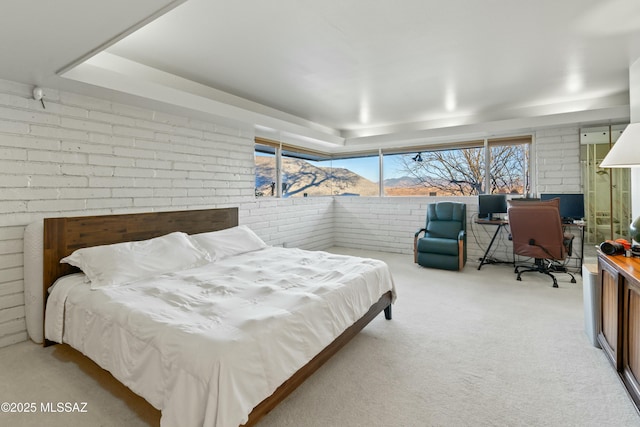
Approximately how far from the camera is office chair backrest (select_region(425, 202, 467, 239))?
5.18 metres

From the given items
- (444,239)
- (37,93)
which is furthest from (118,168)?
(444,239)

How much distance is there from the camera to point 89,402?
186 cm

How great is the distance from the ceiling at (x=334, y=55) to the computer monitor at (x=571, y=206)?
1.08 meters

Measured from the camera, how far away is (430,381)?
2.03 metres

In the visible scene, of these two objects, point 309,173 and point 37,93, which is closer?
point 37,93

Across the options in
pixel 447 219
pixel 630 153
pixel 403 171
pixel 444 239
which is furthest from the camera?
pixel 403 171

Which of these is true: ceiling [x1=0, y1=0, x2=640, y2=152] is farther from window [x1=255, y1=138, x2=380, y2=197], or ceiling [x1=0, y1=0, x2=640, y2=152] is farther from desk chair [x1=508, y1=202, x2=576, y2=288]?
desk chair [x1=508, y1=202, x2=576, y2=288]

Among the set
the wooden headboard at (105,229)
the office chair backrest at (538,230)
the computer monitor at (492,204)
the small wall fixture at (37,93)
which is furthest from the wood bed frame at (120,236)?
the computer monitor at (492,204)

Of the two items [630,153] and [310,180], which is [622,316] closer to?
[630,153]

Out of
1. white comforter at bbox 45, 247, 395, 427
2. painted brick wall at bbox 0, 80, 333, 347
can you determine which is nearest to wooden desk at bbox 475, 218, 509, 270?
white comforter at bbox 45, 247, 395, 427

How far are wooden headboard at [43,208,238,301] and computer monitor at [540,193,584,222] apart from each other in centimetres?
495

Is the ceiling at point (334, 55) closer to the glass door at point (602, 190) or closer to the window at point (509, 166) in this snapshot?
the glass door at point (602, 190)

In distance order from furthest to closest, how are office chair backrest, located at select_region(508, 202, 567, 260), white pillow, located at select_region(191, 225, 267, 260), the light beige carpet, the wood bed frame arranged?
1. office chair backrest, located at select_region(508, 202, 567, 260)
2. white pillow, located at select_region(191, 225, 267, 260)
3. the wood bed frame
4. the light beige carpet

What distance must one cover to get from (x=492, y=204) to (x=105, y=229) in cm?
529
